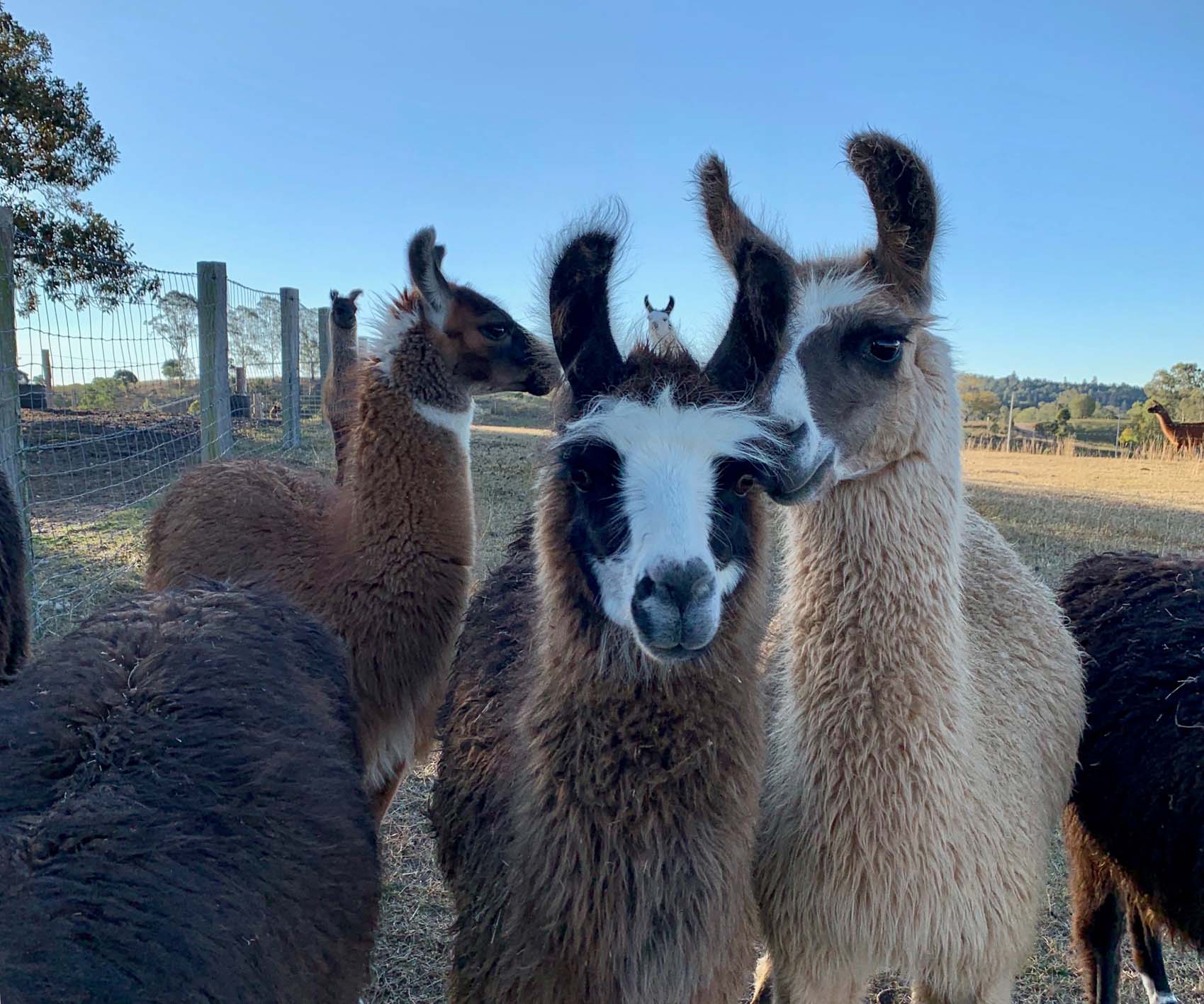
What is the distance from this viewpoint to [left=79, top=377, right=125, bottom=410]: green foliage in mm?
9250

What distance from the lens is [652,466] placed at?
1725 mm

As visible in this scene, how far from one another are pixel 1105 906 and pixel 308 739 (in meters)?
2.92

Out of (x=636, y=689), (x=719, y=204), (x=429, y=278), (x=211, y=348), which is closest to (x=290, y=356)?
(x=211, y=348)

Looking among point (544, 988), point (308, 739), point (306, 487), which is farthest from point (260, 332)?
point (544, 988)

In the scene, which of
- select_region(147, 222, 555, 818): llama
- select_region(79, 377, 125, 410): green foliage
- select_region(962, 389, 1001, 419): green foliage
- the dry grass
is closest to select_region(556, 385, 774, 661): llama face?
the dry grass

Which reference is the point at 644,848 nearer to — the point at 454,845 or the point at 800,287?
the point at 454,845

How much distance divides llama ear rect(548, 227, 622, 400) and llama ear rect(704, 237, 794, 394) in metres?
0.28

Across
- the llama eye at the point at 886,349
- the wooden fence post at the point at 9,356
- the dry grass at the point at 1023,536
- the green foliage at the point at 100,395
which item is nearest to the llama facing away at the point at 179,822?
the dry grass at the point at 1023,536

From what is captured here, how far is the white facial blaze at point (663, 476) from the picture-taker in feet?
5.37

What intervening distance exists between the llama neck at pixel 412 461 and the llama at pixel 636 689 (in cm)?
138

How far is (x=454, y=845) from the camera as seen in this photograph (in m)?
2.38

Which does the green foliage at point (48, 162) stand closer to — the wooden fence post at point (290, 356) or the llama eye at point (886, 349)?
the wooden fence post at point (290, 356)

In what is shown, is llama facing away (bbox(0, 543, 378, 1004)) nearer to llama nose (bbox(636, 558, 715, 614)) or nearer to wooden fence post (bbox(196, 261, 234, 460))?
llama nose (bbox(636, 558, 715, 614))

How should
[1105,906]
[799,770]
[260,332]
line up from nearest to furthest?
[799,770], [1105,906], [260,332]
